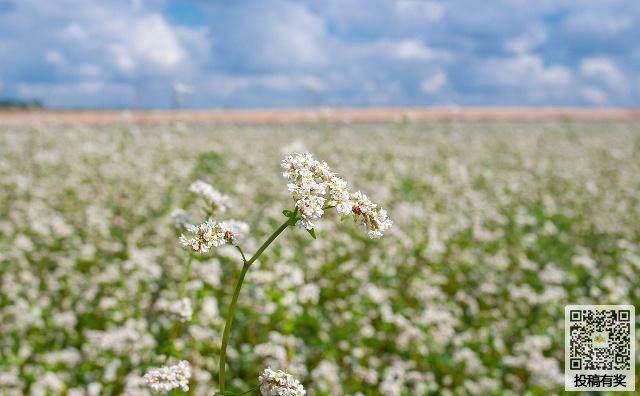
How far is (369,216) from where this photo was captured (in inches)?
81.9

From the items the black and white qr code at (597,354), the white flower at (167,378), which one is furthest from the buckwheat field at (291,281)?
the black and white qr code at (597,354)

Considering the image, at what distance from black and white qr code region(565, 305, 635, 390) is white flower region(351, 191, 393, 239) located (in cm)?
360

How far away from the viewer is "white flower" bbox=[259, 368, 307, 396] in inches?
81.3

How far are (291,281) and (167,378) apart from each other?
353 cm

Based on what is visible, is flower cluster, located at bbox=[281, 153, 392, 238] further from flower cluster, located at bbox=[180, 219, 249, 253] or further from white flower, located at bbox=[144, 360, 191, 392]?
white flower, located at bbox=[144, 360, 191, 392]

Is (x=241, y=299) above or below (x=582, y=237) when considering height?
below

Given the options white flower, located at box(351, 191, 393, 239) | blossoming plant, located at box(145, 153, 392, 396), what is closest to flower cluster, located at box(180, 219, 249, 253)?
blossoming plant, located at box(145, 153, 392, 396)

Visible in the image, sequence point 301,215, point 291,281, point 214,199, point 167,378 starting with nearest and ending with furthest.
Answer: point 301,215 < point 167,378 < point 214,199 < point 291,281

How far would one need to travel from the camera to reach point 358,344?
6.01 metres

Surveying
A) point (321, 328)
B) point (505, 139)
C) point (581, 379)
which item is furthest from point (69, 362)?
point (505, 139)

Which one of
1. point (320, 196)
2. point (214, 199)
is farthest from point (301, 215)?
point (214, 199)

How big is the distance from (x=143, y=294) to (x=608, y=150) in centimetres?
1878

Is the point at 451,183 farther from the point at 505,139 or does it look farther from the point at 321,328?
the point at 505,139

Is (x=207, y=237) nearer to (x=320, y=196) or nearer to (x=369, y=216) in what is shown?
(x=320, y=196)
